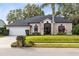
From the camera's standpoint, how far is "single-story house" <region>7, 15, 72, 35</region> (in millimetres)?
7148

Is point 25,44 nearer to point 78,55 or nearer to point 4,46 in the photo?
point 4,46

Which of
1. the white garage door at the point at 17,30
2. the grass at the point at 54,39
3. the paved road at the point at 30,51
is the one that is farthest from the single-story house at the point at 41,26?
the paved road at the point at 30,51

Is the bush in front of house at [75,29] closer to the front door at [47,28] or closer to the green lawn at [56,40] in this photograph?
the green lawn at [56,40]

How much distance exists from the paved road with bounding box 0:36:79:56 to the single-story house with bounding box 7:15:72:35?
0.23m

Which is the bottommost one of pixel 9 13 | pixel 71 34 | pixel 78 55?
pixel 78 55

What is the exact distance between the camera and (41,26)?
7.19m

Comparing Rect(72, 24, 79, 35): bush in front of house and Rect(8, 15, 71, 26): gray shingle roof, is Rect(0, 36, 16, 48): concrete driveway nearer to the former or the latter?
Rect(8, 15, 71, 26): gray shingle roof

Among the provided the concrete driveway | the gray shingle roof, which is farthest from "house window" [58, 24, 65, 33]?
the concrete driveway

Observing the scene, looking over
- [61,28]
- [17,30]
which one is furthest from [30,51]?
[61,28]

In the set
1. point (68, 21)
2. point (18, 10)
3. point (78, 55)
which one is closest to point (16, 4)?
point (18, 10)

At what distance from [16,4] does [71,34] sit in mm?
1356

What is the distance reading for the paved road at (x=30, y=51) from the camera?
277 inches

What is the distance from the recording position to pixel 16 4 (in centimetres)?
704

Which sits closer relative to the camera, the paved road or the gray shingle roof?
the paved road
